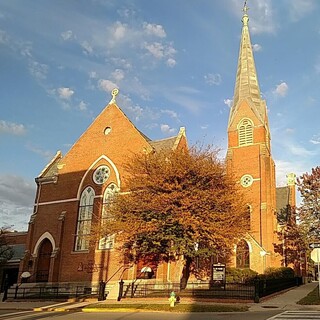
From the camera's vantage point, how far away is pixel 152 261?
28.9 m

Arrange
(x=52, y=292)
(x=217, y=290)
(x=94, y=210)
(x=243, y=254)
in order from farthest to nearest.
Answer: (x=243, y=254) < (x=94, y=210) < (x=52, y=292) < (x=217, y=290)

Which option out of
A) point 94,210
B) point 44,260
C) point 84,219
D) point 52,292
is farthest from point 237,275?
point 44,260

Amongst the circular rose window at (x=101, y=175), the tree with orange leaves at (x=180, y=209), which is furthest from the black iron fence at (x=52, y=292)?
the circular rose window at (x=101, y=175)

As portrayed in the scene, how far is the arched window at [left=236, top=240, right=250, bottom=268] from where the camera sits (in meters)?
39.0

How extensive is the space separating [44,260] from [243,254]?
63.3 feet

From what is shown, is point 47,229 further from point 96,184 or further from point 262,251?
point 262,251

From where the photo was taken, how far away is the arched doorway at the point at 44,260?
111 feet

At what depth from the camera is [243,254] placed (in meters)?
39.3

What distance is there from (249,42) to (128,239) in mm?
38761

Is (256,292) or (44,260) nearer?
(256,292)

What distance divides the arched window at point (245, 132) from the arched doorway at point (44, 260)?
2453 cm

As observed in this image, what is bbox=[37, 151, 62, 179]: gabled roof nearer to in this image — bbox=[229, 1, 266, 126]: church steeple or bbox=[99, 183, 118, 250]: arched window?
bbox=[99, 183, 118, 250]: arched window

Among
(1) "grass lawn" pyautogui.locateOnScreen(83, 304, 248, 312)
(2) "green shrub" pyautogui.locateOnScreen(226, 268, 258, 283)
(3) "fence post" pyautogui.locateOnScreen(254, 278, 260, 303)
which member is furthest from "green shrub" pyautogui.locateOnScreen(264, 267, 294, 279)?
(1) "grass lawn" pyautogui.locateOnScreen(83, 304, 248, 312)

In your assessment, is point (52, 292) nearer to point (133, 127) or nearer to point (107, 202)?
point (107, 202)
